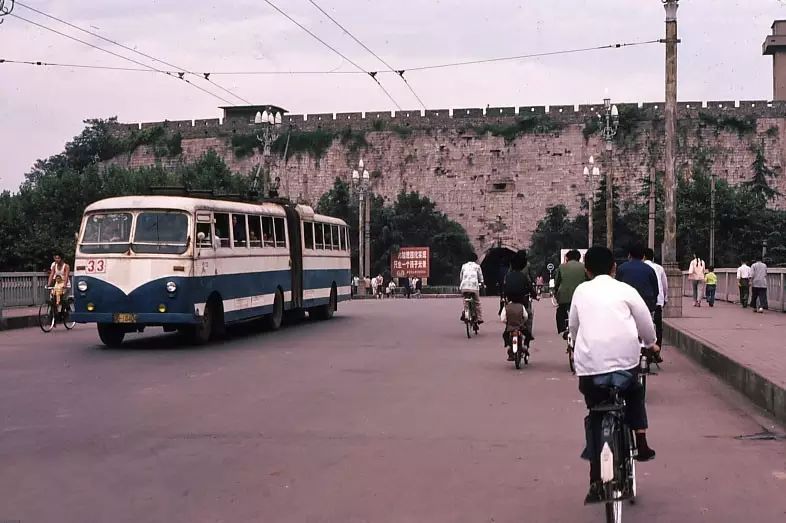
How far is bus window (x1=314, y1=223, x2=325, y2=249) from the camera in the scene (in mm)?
24031

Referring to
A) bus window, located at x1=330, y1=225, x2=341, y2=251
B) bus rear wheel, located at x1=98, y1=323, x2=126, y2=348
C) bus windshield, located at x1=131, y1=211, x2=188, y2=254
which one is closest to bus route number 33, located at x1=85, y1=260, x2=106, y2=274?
bus windshield, located at x1=131, y1=211, x2=188, y2=254

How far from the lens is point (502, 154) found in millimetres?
70500

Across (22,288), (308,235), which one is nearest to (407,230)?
(22,288)

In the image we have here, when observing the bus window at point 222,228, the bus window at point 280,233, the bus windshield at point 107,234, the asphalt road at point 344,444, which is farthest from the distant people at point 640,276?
the bus window at point 280,233

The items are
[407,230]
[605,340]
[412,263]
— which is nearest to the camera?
[605,340]

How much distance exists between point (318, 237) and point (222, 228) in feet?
21.1

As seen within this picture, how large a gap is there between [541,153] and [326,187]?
1437 cm

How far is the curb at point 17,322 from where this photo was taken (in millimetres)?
20984

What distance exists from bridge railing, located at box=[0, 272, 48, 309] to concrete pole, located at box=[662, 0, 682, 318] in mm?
13925

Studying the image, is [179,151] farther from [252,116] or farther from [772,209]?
[772,209]

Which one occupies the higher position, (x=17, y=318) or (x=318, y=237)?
(x=318, y=237)

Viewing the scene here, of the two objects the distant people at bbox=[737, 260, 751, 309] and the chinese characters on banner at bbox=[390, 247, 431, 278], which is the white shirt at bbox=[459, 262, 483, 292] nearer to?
the distant people at bbox=[737, 260, 751, 309]

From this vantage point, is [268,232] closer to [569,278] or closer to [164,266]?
[164,266]

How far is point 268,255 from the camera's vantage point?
20281mm
